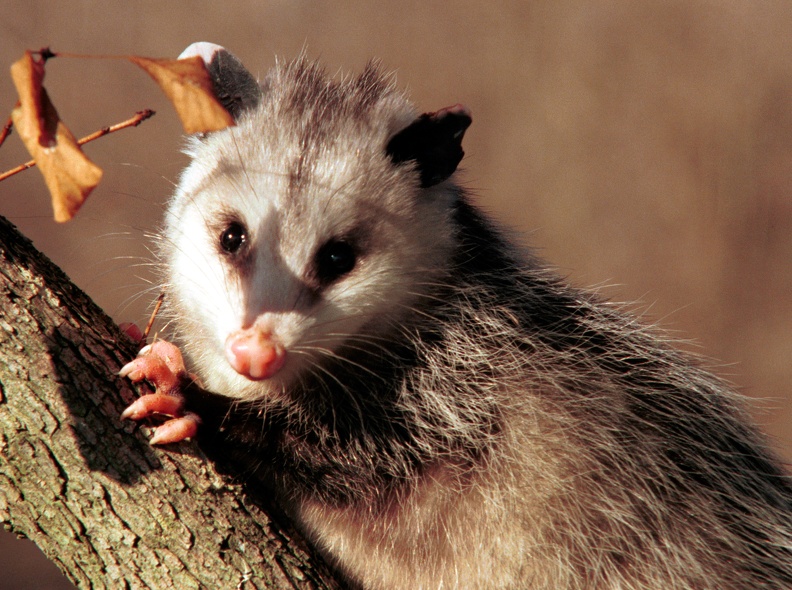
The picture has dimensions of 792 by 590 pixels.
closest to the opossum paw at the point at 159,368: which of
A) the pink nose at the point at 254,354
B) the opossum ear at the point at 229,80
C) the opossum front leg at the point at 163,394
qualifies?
the opossum front leg at the point at 163,394

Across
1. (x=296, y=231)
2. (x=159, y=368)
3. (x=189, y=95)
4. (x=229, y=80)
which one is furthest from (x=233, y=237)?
(x=189, y=95)

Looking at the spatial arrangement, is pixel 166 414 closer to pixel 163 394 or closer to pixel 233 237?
pixel 163 394

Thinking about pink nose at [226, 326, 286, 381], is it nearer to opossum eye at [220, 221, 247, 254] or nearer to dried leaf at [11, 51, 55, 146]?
opossum eye at [220, 221, 247, 254]

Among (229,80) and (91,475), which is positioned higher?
(229,80)

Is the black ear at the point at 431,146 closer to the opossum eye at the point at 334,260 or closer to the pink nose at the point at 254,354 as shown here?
the opossum eye at the point at 334,260

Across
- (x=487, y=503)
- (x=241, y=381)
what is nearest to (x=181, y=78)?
(x=241, y=381)

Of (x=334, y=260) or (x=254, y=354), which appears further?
(x=334, y=260)

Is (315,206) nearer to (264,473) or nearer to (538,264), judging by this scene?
(264,473)
